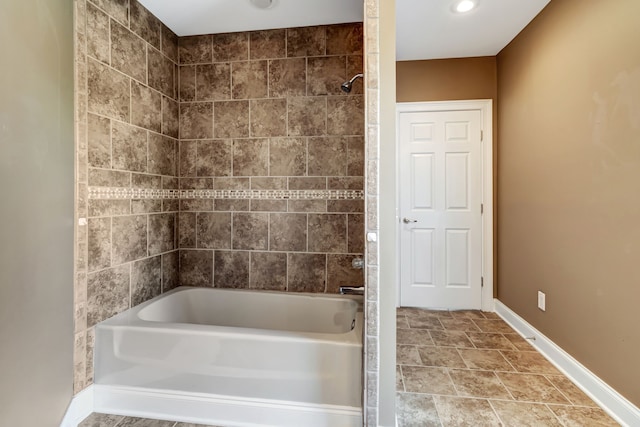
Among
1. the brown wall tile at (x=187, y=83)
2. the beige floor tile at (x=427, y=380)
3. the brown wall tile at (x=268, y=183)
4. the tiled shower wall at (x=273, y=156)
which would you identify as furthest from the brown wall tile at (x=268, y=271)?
the brown wall tile at (x=187, y=83)

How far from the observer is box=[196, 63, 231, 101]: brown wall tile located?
2391 millimetres

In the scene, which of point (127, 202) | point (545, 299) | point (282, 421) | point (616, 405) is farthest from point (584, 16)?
point (127, 202)

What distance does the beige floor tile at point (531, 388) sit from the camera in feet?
5.48

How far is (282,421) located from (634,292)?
186 cm

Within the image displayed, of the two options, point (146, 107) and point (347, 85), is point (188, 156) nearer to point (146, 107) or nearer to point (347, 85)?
point (146, 107)

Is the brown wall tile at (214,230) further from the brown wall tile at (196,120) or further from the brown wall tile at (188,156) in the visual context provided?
the brown wall tile at (196,120)

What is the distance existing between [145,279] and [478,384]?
2298 millimetres

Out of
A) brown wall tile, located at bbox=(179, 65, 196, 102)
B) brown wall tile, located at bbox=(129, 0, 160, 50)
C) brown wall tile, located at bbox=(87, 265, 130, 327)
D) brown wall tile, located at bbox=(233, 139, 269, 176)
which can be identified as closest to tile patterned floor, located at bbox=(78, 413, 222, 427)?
brown wall tile, located at bbox=(87, 265, 130, 327)

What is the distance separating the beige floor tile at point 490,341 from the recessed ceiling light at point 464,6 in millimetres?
2505

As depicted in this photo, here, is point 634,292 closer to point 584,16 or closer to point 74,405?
point 584,16

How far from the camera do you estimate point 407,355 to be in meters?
2.14

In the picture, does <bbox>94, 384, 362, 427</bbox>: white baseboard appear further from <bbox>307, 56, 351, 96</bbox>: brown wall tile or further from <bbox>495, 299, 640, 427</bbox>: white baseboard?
<bbox>307, 56, 351, 96</bbox>: brown wall tile

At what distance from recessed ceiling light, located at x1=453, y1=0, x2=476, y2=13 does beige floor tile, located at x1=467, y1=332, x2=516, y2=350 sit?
8.22 ft

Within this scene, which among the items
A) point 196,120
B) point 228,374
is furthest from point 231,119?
point 228,374
